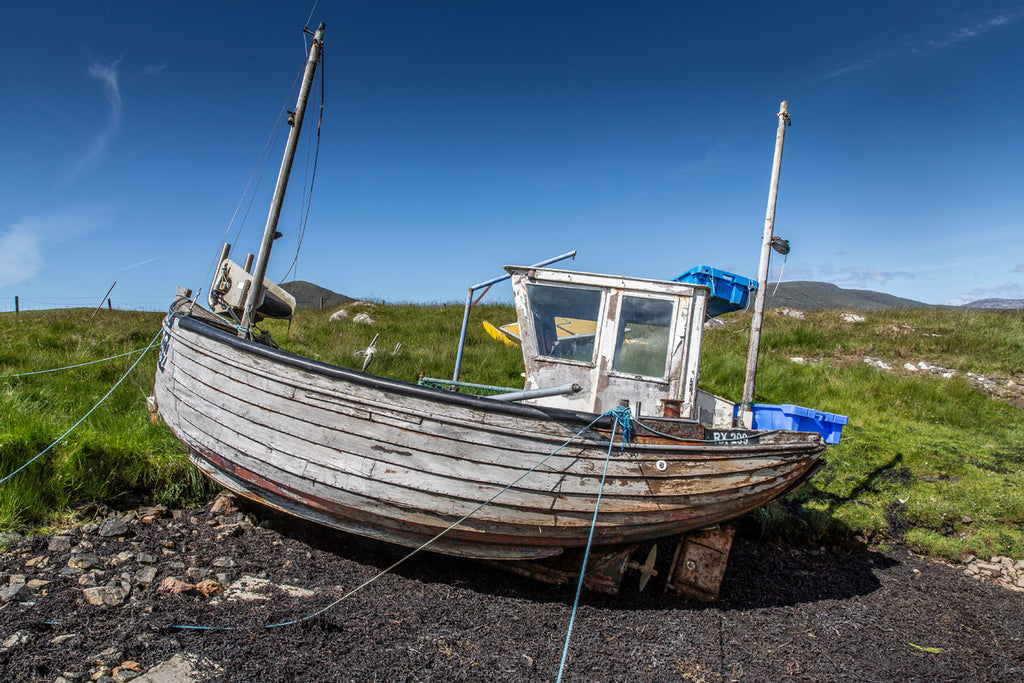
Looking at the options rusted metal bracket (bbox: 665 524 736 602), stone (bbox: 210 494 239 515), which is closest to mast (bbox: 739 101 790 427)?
rusted metal bracket (bbox: 665 524 736 602)

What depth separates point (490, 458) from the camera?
3.87 m

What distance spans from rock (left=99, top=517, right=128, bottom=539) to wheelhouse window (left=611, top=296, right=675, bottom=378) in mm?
4102

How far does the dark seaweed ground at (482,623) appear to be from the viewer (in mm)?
3145

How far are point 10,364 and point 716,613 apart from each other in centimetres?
966

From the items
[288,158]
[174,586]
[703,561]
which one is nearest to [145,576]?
[174,586]

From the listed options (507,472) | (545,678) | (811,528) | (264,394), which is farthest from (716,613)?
(264,394)

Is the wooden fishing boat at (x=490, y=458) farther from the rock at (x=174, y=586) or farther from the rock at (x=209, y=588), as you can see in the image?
the rock at (x=174, y=586)

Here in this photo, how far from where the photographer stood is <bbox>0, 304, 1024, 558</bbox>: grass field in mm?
5309

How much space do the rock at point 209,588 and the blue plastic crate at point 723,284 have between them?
434 cm

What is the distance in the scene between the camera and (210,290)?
6340mm

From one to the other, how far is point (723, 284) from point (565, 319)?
5.14 ft

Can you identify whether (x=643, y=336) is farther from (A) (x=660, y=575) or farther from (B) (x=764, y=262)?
(B) (x=764, y=262)

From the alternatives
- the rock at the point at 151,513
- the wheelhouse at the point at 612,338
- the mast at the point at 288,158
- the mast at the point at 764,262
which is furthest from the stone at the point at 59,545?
the mast at the point at 764,262

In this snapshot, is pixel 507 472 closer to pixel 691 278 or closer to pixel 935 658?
pixel 691 278
